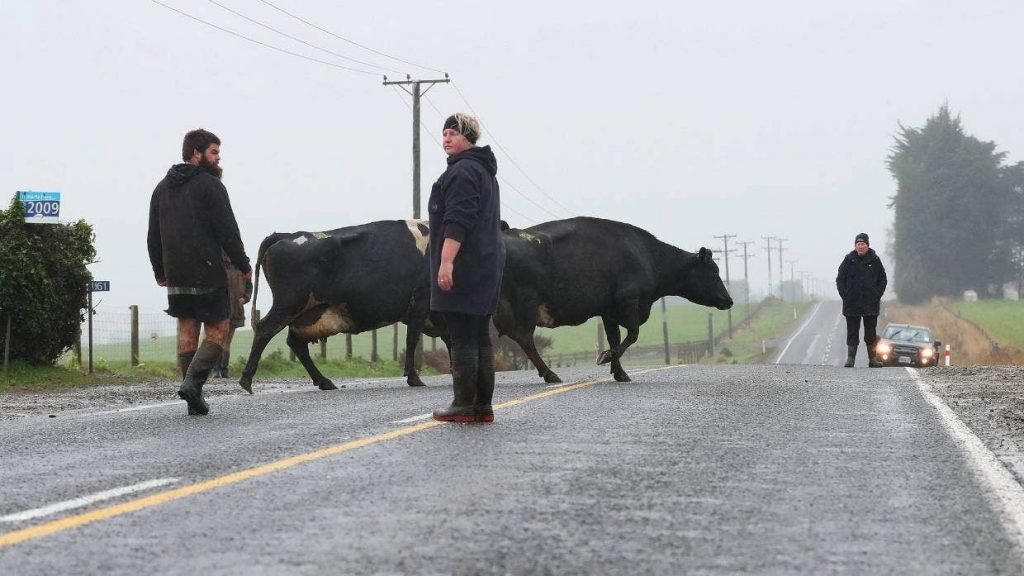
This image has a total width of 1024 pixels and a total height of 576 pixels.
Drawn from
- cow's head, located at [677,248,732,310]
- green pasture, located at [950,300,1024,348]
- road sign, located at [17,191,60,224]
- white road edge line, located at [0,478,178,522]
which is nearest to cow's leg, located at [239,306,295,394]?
road sign, located at [17,191,60,224]

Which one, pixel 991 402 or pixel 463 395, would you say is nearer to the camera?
pixel 463 395

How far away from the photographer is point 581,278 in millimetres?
15242

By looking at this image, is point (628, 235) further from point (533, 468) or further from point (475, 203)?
point (533, 468)

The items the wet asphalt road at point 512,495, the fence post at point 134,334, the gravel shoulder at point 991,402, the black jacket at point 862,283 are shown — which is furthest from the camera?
the fence post at point 134,334

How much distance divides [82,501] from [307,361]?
29.6 ft

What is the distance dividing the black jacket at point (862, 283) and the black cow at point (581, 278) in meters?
5.88

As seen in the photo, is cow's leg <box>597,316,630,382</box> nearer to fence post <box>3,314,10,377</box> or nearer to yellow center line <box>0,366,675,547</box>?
yellow center line <box>0,366,675,547</box>

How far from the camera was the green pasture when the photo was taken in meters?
61.6

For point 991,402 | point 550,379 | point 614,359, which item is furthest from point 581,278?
point 991,402

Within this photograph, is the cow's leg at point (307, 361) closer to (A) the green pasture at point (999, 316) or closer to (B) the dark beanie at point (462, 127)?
(B) the dark beanie at point (462, 127)

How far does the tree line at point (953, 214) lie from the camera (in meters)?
99.2

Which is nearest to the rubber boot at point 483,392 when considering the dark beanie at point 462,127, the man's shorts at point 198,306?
the dark beanie at point 462,127

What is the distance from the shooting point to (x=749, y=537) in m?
4.73

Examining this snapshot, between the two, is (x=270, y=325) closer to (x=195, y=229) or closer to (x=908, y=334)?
(x=195, y=229)
